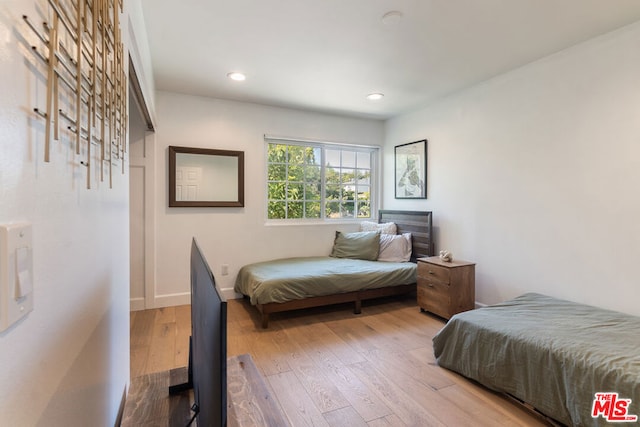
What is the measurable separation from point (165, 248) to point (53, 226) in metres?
3.27

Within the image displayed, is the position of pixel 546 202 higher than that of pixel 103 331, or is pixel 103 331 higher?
pixel 546 202

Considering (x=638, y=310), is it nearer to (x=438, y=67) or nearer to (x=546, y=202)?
(x=546, y=202)

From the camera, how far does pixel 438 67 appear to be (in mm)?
2865

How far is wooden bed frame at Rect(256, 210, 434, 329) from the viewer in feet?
9.95

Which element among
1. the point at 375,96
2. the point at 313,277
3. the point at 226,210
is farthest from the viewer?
the point at 226,210

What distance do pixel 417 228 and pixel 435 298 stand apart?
105 centimetres

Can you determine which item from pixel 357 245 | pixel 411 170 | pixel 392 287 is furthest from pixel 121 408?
pixel 411 170

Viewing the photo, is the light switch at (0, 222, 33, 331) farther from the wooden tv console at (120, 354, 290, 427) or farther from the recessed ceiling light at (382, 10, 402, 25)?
the recessed ceiling light at (382, 10, 402, 25)

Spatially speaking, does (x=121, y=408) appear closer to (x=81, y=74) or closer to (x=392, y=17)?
(x=81, y=74)

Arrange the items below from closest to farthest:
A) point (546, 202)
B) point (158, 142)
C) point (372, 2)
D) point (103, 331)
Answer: point (103, 331) → point (372, 2) → point (546, 202) → point (158, 142)

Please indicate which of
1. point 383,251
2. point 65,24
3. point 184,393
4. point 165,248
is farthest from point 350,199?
point 65,24

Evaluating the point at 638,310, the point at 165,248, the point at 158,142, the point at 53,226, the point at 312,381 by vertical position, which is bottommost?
the point at 312,381

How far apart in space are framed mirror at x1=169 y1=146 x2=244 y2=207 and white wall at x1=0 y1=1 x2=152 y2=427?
9.21 ft

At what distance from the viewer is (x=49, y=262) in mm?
481
